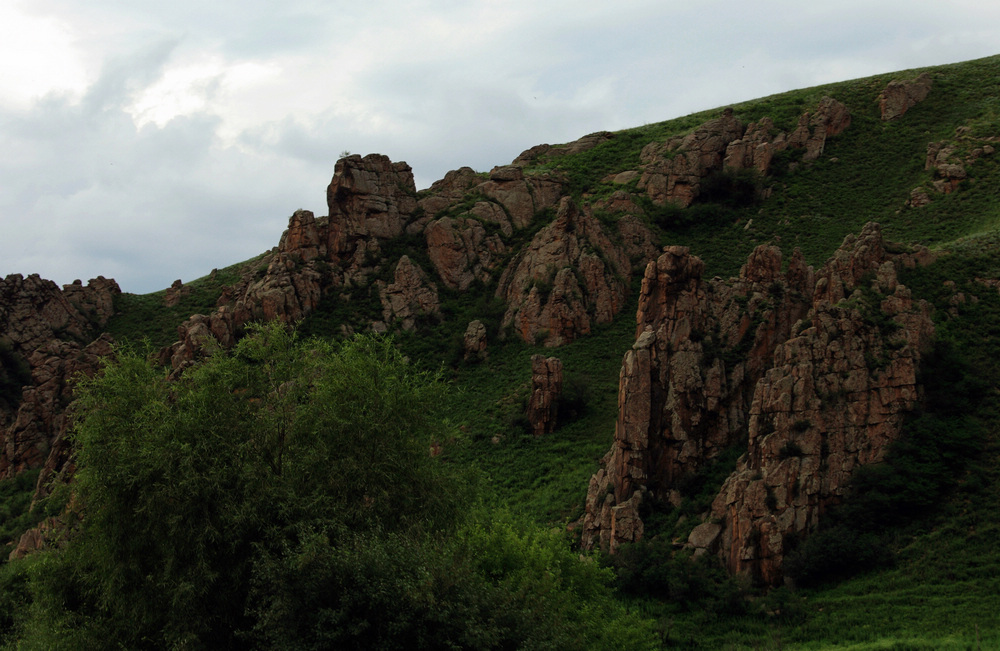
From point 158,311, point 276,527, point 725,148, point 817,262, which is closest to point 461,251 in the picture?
point 725,148

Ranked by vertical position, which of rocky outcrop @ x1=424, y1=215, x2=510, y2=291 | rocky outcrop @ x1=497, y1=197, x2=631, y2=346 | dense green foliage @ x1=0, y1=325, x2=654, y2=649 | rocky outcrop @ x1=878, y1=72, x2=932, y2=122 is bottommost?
dense green foliage @ x1=0, y1=325, x2=654, y2=649

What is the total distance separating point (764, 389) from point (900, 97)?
60.7m

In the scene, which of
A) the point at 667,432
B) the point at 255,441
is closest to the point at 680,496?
the point at 667,432

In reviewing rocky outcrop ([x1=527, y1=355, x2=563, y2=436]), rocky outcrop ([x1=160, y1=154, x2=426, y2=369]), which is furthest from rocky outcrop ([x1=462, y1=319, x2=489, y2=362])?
rocky outcrop ([x1=527, y1=355, x2=563, y2=436])

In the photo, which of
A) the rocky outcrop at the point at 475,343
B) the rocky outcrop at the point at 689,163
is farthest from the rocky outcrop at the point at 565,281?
the rocky outcrop at the point at 689,163

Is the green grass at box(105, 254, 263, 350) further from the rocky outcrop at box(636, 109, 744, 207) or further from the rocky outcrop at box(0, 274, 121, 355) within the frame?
the rocky outcrop at box(636, 109, 744, 207)

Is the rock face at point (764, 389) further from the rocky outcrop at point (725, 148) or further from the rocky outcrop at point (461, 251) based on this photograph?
the rocky outcrop at point (725, 148)

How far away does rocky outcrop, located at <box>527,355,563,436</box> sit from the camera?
56938 millimetres

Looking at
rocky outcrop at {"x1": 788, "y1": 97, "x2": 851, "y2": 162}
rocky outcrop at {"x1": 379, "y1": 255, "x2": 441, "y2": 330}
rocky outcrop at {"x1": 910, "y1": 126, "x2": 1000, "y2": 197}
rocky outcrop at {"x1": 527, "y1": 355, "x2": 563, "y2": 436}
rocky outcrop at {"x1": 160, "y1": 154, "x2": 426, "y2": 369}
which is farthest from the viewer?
rocky outcrop at {"x1": 788, "y1": 97, "x2": 851, "y2": 162}

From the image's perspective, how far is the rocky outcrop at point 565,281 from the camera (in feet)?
220

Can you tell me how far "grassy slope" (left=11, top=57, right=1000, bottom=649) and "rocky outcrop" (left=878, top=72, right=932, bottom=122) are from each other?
3.46ft

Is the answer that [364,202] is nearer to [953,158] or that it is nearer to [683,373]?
[683,373]

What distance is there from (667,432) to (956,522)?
13.2 meters

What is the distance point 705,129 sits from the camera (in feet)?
273
